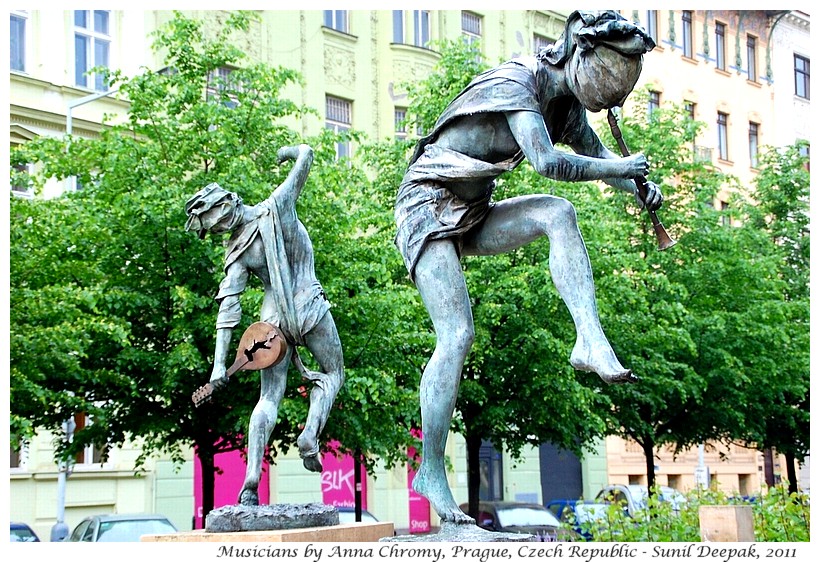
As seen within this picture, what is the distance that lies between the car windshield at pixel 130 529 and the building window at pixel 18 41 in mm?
11013

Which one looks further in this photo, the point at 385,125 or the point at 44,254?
the point at 385,125

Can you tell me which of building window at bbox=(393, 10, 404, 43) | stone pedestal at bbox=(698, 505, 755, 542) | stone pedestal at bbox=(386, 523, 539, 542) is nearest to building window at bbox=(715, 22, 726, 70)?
building window at bbox=(393, 10, 404, 43)

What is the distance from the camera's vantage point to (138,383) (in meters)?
16.5

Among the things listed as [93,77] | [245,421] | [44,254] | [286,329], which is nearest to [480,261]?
[245,421]

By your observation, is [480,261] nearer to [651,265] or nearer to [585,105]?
[651,265]

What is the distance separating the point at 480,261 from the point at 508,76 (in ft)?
47.3

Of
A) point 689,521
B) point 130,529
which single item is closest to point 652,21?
point 130,529

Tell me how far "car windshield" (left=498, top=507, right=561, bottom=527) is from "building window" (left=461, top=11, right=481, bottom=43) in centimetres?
1477

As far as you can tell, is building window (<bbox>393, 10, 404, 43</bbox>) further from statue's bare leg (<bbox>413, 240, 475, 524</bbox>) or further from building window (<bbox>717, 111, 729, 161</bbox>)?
statue's bare leg (<bbox>413, 240, 475, 524</bbox>)

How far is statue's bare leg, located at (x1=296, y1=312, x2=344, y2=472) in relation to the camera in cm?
765

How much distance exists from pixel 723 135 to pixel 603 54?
123ft

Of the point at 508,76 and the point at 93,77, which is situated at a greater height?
the point at 93,77
